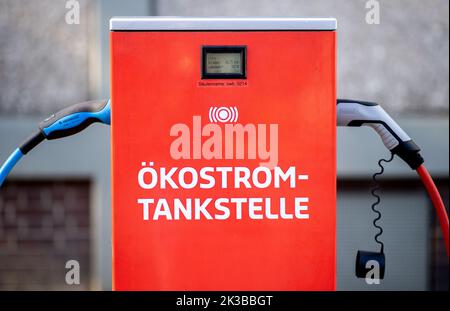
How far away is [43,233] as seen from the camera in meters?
4.03

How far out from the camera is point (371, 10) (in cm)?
390

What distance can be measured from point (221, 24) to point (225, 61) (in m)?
0.10

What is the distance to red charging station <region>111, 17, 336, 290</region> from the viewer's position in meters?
1.68

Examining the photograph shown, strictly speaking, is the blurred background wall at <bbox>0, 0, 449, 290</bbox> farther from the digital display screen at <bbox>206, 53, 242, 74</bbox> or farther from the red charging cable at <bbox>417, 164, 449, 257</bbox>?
the digital display screen at <bbox>206, 53, 242, 74</bbox>

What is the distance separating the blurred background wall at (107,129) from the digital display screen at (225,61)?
A: 225 centimetres

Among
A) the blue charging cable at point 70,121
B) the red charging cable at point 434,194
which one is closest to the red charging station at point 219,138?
the blue charging cable at point 70,121

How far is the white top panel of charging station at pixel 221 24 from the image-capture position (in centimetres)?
167

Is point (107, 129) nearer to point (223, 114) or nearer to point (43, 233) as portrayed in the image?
point (43, 233)

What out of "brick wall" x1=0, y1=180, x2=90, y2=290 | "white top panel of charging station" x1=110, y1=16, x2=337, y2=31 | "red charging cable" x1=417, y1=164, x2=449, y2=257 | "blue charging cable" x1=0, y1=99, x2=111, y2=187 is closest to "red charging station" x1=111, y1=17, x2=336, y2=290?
"white top panel of charging station" x1=110, y1=16, x2=337, y2=31

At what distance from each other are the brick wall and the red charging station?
2.42m

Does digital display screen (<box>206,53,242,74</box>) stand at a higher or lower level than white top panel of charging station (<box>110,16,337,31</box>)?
lower

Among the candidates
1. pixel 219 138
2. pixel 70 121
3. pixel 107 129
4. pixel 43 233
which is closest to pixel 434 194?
pixel 219 138

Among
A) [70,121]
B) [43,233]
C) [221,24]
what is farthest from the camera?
[43,233]

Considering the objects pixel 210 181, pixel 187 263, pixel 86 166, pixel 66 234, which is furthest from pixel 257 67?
pixel 66 234
